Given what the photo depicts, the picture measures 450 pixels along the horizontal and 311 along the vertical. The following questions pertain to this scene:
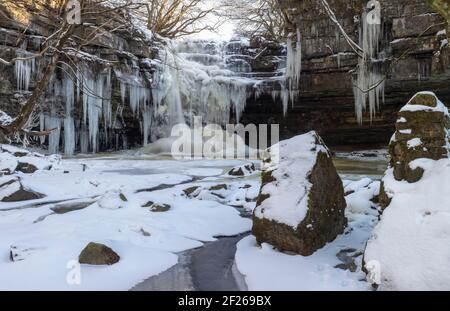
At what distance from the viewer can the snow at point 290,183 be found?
150 inches

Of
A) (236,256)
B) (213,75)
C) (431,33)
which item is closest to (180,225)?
(236,256)

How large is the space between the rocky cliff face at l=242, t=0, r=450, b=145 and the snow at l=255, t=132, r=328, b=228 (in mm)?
5758

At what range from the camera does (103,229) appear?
14.0 ft

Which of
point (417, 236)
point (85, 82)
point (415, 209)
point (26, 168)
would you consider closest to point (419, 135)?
point (415, 209)

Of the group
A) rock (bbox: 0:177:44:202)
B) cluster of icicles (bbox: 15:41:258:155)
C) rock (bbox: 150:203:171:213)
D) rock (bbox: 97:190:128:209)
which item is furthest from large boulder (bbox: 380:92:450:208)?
cluster of icicles (bbox: 15:41:258:155)

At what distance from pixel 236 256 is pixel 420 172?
1.92 m

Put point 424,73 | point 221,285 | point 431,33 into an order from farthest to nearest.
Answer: point 424,73 → point 431,33 → point 221,285

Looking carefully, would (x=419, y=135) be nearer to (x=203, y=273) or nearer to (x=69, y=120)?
(x=203, y=273)

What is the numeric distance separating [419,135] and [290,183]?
1.34m

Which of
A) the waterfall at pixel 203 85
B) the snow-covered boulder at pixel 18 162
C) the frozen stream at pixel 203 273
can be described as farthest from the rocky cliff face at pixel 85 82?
the frozen stream at pixel 203 273

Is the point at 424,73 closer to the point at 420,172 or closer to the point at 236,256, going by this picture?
the point at 420,172

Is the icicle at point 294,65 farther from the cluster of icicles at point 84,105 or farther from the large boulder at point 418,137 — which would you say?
the large boulder at point 418,137

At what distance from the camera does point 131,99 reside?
1428 cm

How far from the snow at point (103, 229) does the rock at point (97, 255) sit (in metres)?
0.07
